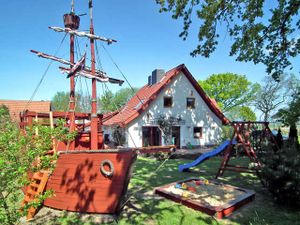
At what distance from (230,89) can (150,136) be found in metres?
36.5

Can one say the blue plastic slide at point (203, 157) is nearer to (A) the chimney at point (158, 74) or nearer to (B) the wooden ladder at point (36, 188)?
(B) the wooden ladder at point (36, 188)

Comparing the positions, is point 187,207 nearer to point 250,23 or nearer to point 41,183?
point 41,183

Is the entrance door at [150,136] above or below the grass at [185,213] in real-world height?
above

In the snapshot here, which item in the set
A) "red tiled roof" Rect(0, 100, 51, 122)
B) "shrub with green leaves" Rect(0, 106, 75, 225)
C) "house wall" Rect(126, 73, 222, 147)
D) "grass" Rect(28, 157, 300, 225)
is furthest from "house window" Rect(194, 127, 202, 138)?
"red tiled roof" Rect(0, 100, 51, 122)

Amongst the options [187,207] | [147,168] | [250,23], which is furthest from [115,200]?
[250,23]

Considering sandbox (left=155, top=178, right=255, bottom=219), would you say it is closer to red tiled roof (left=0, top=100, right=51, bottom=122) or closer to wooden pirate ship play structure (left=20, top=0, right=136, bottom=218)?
wooden pirate ship play structure (left=20, top=0, right=136, bottom=218)

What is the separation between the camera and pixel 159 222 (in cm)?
509

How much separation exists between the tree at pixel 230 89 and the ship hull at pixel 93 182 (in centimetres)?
4750

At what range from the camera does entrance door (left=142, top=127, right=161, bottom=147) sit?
62.5 feet

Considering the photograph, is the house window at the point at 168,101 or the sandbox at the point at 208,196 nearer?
the sandbox at the point at 208,196

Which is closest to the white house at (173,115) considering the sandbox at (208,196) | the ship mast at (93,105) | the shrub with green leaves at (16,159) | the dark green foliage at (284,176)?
the ship mast at (93,105)

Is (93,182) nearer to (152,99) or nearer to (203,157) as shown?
(203,157)

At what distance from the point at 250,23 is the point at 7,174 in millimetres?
10323

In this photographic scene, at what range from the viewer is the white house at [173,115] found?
1845 centimetres
